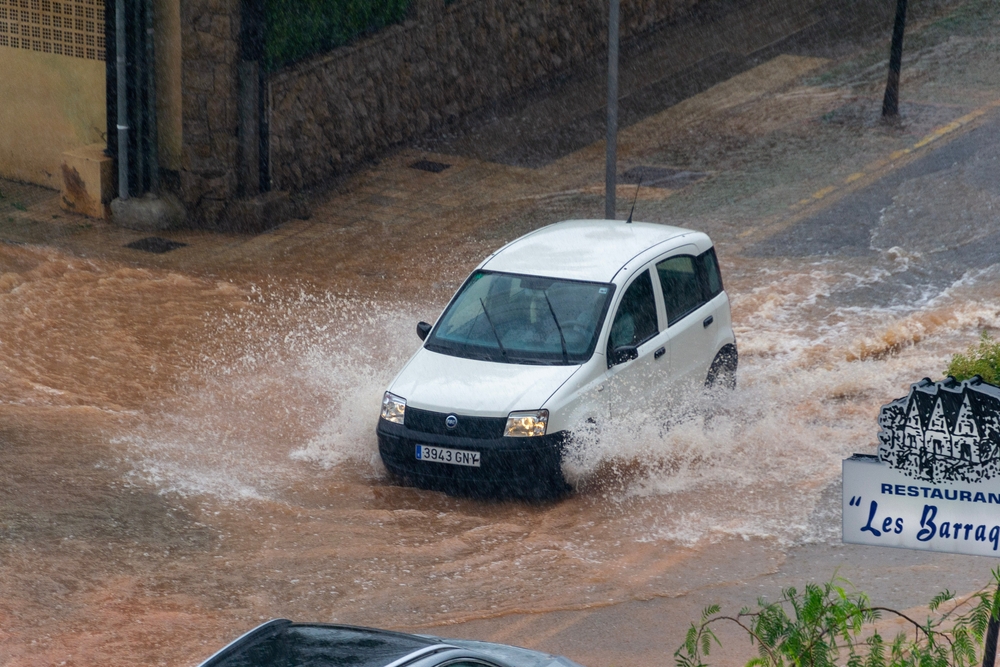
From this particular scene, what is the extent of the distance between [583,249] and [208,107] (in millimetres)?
7470

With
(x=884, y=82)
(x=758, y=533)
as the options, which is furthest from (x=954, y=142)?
(x=758, y=533)

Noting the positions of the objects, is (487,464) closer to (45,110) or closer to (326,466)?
(326,466)

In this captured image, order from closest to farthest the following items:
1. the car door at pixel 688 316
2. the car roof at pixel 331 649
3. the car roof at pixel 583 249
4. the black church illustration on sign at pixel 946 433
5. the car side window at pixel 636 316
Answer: the black church illustration on sign at pixel 946 433, the car roof at pixel 331 649, the car side window at pixel 636 316, the car roof at pixel 583 249, the car door at pixel 688 316

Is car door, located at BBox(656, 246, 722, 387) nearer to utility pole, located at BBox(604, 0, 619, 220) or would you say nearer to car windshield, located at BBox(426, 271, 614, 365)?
car windshield, located at BBox(426, 271, 614, 365)

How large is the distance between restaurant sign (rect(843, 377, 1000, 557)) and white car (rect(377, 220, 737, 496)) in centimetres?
417

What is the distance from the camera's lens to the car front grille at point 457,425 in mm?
8766

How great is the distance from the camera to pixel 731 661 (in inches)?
264

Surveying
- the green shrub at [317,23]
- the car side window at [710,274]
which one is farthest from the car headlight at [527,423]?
the green shrub at [317,23]

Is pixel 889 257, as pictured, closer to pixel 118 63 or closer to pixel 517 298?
pixel 517 298

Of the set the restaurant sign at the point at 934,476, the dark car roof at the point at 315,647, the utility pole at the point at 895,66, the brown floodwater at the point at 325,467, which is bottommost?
the brown floodwater at the point at 325,467

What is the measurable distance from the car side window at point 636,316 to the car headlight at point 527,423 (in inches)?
36.4

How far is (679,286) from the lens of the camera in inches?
406

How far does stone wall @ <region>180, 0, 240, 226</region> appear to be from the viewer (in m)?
15.8

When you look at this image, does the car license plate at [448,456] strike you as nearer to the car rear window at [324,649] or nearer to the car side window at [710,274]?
the car side window at [710,274]
